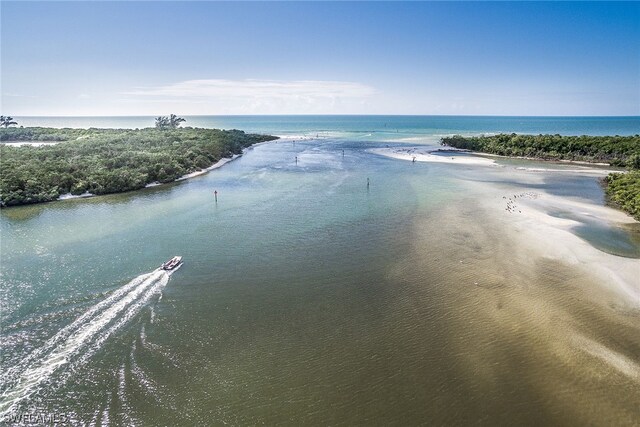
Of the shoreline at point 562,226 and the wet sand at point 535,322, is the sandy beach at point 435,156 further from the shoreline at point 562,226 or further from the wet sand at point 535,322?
the wet sand at point 535,322

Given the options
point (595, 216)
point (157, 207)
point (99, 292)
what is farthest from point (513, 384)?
point (157, 207)

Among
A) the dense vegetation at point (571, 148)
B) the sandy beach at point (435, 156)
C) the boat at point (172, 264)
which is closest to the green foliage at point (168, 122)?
the sandy beach at point (435, 156)

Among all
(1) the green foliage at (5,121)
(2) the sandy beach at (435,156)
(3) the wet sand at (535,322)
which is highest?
(1) the green foliage at (5,121)

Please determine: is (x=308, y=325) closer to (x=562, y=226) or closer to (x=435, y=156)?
(x=562, y=226)

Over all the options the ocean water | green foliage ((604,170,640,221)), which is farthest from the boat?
green foliage ((604,170,640,221))

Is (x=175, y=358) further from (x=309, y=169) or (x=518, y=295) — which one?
(x=309, y=169)

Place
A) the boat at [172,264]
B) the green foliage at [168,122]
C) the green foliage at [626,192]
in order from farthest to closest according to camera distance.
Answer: the green foliage at [168,122]
the green foliage at [626,192]
the boat at [172,264]
